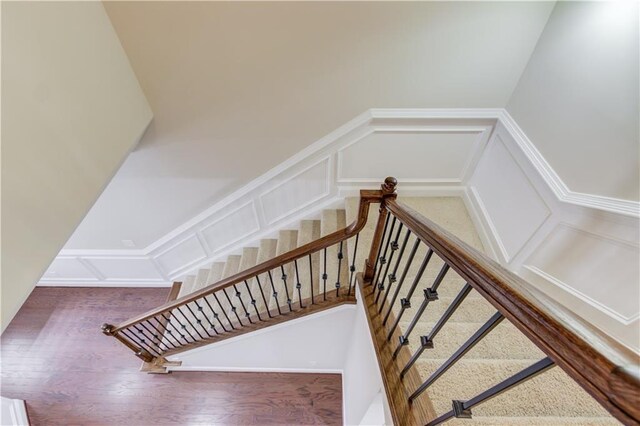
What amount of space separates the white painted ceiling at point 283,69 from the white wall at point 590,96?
249 millimetres

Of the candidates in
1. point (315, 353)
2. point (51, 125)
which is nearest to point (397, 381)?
point (315, 353)

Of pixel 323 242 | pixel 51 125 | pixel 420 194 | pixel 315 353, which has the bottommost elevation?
pixel 315 353

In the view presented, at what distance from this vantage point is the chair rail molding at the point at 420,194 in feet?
5.38

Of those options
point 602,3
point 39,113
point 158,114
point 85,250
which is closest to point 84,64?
point 39,113

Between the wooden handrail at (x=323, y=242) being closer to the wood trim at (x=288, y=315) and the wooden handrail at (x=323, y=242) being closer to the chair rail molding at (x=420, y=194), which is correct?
the wood trim at (x=288, y=315)

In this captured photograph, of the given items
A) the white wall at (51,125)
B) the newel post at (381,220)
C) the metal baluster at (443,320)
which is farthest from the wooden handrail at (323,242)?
the white wall at (51,125)

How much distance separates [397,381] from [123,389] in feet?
9.77

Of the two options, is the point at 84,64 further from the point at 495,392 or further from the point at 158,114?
the point at 495,392

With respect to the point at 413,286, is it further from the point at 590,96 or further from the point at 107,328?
the point at 107,328

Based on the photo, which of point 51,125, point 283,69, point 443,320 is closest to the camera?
point 443,320

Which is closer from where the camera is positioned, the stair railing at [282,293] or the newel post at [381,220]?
the newel post at [381,220]

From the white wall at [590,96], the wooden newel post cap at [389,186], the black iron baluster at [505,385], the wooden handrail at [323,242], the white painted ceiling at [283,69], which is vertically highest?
the white painted ceiling at [283,69]

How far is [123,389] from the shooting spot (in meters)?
2.68

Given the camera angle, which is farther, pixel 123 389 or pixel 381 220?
pixel 123 389
